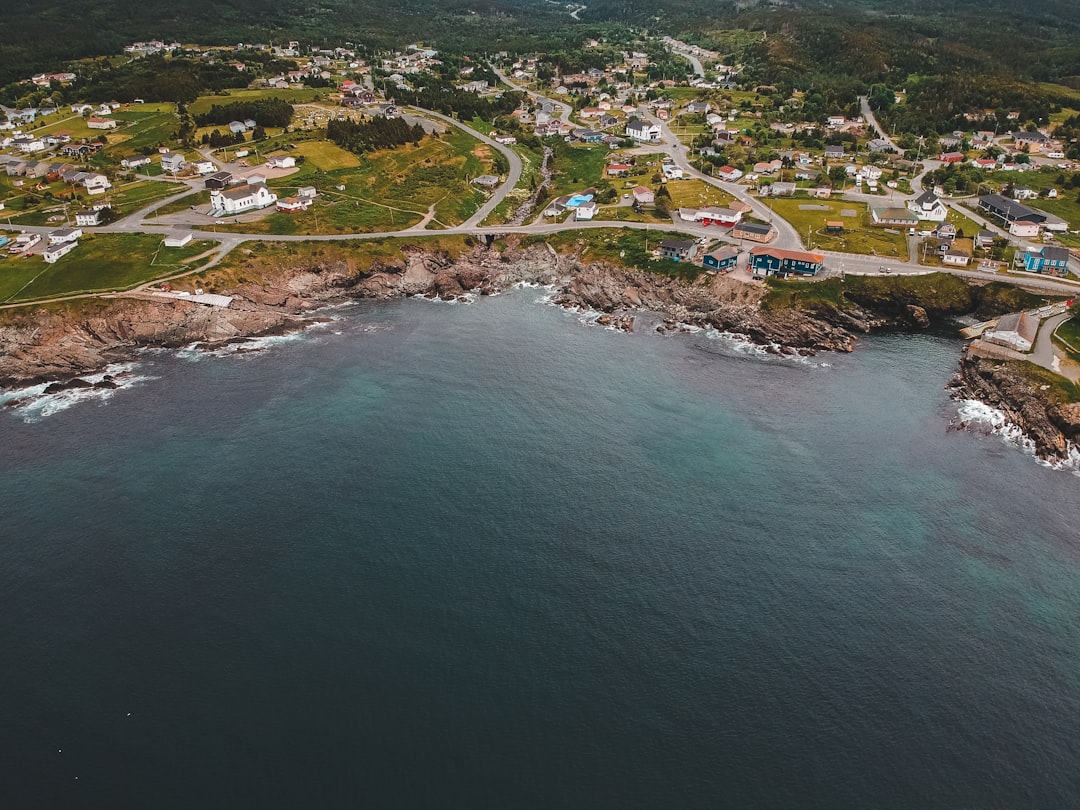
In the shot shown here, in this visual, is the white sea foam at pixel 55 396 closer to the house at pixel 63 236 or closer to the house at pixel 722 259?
the house at pixel 63 236

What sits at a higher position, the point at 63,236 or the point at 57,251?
the point at 63,236

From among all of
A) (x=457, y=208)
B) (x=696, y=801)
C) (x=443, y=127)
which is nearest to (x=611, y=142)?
(x=443, y=127)

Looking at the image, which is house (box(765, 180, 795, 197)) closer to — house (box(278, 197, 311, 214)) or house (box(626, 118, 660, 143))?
house (box(626, 118, 660, 143))

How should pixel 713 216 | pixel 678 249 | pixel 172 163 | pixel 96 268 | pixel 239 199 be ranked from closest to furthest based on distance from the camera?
pixel 96 268 → pixel 678 249 → pixel 713 216 → pixel 239 199 → pixel 172 163

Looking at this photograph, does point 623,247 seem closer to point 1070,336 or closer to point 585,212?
point 585,212

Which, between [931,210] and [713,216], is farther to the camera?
[713,216]

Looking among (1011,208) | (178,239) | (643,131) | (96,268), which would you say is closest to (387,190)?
(178,239)

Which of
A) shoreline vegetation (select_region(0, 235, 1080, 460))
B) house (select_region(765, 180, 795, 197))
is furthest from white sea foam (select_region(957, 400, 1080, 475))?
house (select_region(765, 180, 795, 197))
